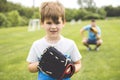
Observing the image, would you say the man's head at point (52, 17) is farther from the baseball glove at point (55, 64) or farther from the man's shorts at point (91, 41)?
the man's shorts at point (91, 41)

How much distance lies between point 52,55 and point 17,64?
7.32 meters

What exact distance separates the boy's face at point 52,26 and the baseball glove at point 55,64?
23 cm

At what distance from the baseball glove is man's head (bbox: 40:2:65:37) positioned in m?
0.25

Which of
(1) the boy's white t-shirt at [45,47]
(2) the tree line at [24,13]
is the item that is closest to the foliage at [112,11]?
(2) the tree line at [24,13]

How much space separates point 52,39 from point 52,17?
31cm

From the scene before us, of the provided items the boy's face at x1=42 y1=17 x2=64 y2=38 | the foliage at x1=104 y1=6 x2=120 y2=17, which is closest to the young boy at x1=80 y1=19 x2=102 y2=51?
the boy's face at x1=42 y1=17 x2=64 y2=38

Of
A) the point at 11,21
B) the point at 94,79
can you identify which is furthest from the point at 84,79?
the point at 11,21

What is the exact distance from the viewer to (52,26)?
13.7ft

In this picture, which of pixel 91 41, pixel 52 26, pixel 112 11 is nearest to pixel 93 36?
pixel 91 41

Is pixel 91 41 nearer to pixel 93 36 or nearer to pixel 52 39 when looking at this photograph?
pixel 93 36

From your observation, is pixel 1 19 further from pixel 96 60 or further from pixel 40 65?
pixel 40 65

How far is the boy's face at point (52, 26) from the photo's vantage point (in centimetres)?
420

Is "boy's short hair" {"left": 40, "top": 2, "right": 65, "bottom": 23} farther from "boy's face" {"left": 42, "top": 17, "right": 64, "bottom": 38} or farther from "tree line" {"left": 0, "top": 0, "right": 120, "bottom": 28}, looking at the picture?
"tree line" {"left": 0, "top": 0, "right": 120, "bottom": 28}

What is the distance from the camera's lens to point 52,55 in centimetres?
410
